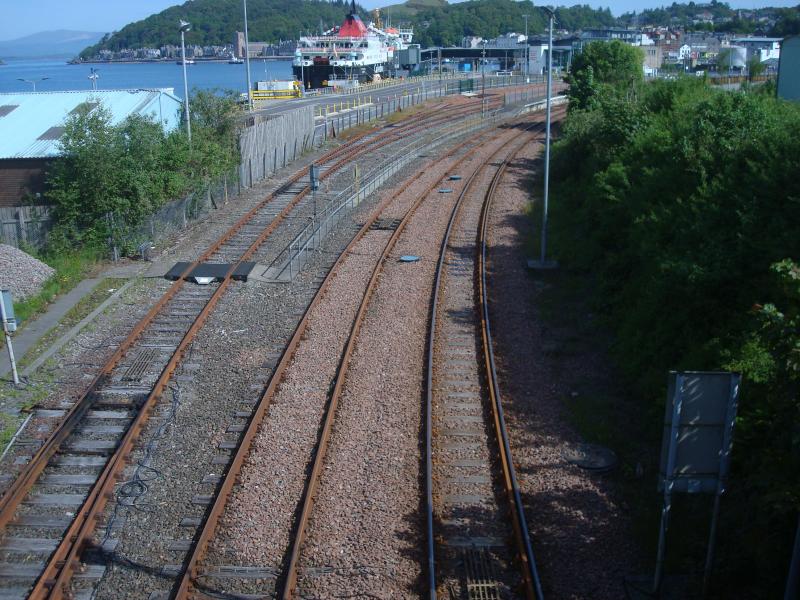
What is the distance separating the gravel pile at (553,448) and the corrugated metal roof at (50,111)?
13.5 metres

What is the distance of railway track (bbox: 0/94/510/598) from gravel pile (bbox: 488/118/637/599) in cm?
486

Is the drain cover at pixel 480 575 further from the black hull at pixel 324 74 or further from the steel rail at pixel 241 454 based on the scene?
the black hull at pixel 324 74

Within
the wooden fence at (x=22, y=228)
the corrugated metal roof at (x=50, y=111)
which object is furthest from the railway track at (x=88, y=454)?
the corrugated metal roof at (x=50, y=111)

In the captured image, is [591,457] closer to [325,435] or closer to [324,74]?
[325,435]

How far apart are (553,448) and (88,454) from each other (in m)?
6.06

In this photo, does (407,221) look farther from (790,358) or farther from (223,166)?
(790,358)

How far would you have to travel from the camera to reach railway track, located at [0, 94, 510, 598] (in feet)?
26.9

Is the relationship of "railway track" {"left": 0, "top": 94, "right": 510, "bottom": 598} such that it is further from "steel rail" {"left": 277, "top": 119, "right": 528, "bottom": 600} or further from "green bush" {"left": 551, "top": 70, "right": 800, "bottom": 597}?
"green bush" {"left": 551, "top": 70, "right": 800, "bottom": 597}

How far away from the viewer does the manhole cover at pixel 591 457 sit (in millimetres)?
9828

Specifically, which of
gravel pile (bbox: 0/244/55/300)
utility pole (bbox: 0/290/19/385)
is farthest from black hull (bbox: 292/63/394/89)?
utility pole (bbox: 0/290/19/385)

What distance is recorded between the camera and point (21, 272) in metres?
17.2

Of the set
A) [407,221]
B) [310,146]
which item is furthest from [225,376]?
[310,146]

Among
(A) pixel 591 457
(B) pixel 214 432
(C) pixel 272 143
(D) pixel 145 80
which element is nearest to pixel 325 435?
(B) pixel 214 432

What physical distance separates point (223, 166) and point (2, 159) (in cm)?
621
